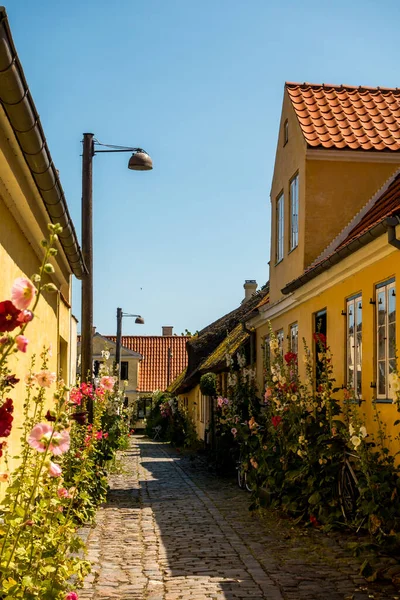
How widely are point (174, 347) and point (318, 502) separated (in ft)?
167

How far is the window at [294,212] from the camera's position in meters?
15.0

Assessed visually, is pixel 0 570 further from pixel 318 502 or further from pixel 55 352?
pixel 55 352

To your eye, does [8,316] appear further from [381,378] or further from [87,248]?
[87,248]

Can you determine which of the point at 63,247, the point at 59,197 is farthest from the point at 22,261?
the point at 63,247

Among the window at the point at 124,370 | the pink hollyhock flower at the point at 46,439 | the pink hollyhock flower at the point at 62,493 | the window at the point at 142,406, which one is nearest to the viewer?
the pink hollyhock flower at the point at 46,439

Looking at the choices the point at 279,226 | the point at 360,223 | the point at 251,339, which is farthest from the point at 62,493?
the point at 251,339

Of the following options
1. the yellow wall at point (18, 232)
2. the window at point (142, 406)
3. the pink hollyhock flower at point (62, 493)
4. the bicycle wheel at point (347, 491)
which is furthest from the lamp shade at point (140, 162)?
the window at point (142, 406)

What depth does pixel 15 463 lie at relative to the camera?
24.3ft

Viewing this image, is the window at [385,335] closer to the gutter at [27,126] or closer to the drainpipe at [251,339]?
the gutter at [27,126]

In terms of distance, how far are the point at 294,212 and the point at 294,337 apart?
2.18m

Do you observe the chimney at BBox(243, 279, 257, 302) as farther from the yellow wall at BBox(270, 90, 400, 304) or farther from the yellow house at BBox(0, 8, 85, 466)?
the yellow house at BBox(0, 8, 85, 466)

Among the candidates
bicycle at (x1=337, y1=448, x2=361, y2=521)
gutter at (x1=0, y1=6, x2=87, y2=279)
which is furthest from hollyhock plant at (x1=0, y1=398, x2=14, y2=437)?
bicycle at (x1=337, y1=448, x2=361, y2=521)

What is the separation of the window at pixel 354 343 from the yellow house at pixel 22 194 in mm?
3387

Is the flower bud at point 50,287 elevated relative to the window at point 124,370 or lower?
lower
